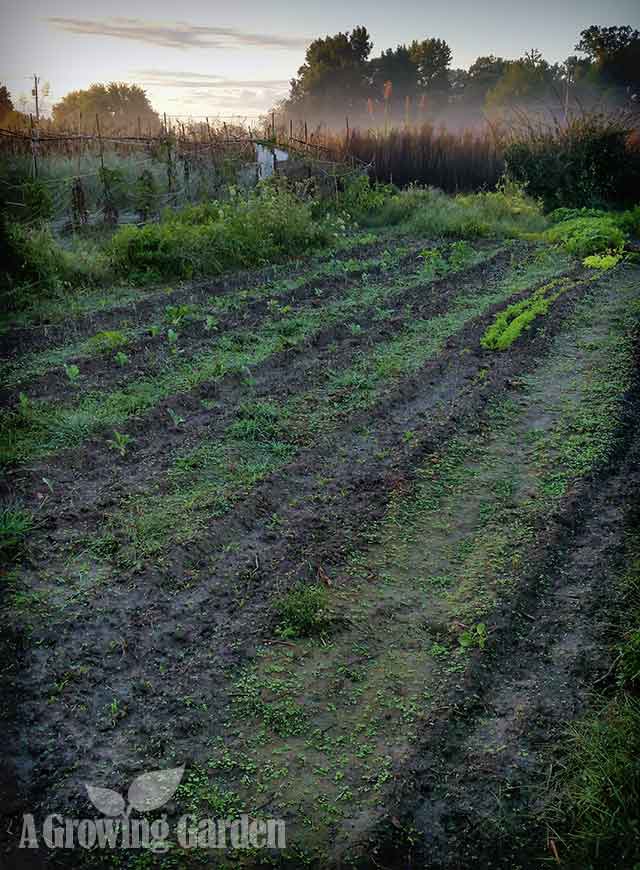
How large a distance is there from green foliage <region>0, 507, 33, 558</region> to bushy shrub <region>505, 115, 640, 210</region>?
14465 millimetres

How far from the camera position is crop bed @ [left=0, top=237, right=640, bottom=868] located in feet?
9.43

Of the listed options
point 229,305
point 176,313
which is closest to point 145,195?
point 229,305

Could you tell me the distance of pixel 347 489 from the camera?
495cm

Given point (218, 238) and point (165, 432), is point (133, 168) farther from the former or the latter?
point (165, 432)

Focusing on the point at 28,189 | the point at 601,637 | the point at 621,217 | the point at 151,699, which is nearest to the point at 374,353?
the point at 601,637

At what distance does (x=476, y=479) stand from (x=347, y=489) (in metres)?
0.99

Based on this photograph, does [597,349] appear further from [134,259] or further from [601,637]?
[134,259]

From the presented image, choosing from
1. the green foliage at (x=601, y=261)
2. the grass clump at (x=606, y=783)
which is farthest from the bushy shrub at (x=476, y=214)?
the grass clump at (x=606, y=783)

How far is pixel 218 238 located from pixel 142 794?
922 cm

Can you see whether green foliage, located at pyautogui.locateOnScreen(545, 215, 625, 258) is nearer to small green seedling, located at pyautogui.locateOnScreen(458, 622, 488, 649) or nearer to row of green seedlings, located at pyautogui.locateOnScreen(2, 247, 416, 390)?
row of green seedlings, located at pyautogui.locateOnScreen(2, 247, 416, 390)

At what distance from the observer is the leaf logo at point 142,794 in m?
2.79

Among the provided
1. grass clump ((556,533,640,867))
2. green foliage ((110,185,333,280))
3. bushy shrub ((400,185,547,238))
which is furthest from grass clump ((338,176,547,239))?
grass clump ((556,533,640,867))

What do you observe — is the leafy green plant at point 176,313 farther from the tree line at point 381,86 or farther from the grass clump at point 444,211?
the tree line at point 381,86

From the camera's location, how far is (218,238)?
425 inches
